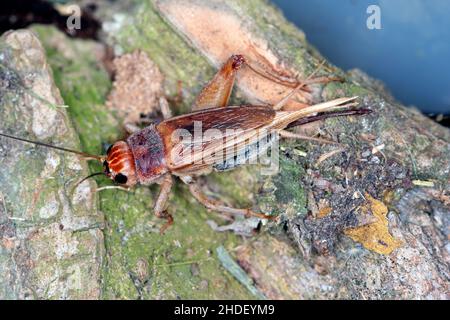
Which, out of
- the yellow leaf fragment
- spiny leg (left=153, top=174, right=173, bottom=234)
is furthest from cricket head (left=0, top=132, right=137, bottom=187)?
the yellow leaf fragment

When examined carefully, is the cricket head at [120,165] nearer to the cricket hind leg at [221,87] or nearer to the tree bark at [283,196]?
the tree bark at [283,196]

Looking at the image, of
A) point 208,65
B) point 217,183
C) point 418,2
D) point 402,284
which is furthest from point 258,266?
point 418,2

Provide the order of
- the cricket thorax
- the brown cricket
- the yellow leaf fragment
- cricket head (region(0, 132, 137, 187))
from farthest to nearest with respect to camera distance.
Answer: the cricket thorax → cricket head (region(0, 132, 137, 187)) → the brown cricket → the yellow leaf fragment

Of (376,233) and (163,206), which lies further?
(163,206)

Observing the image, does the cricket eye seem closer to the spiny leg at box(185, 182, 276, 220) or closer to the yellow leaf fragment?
the spiny leg at box(185, 182, 276, 220)

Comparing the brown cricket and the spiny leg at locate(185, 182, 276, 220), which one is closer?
the brown cricket

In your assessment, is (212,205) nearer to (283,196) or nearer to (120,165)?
(283,196)

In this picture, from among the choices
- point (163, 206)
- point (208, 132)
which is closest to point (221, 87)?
point (208, 132)
